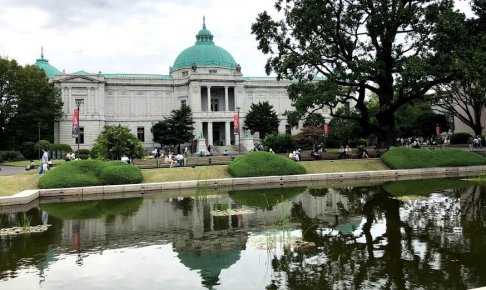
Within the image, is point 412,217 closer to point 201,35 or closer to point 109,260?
point 109,260

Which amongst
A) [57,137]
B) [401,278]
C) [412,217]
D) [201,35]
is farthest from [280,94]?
[401,278]

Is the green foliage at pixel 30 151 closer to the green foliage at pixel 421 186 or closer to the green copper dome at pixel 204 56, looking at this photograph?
the green copper dome at pixel 204 56

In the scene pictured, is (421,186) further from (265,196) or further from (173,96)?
(173,96)

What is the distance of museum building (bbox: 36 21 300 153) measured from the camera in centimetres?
6912

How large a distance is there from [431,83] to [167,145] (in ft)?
140

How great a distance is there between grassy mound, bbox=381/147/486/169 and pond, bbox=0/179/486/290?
35.0ft

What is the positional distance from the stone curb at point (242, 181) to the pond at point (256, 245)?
4.09m

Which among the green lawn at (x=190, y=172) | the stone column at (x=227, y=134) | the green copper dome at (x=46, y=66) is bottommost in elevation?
the green lawn at (x=190, y=172)

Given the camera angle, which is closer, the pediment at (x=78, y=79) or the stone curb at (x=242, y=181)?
the stone curb at (x=242, y=181)

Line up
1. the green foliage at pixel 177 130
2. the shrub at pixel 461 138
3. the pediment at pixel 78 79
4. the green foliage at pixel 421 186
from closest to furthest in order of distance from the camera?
the green foliage at pixel 421 186 < the shrub at pixel 461 138 < the green foliage at pixel 177 130 < the pediment at pixel 78 79

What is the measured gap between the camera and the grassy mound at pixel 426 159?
29.7m

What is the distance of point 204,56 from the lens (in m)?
76.1

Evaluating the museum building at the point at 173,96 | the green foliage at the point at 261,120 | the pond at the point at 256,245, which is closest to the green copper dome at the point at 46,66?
the museum building at the point at 173,96

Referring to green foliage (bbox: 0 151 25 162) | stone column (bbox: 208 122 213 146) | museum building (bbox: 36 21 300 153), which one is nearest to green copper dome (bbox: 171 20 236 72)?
museum building (bbox: 36 21 300 153)
